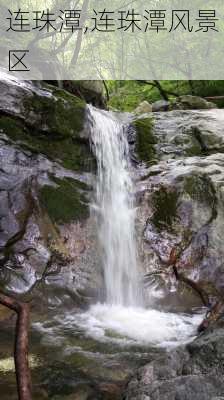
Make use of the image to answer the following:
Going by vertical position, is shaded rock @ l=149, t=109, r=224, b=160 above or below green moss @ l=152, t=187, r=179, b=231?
above

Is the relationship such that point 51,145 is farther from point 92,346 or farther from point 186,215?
point 92,346

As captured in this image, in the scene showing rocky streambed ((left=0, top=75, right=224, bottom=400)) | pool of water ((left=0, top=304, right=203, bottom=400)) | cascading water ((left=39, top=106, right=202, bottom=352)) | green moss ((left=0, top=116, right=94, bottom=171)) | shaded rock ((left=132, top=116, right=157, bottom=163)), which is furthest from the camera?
shaded rock ((left=132, top=116, right=157, bottom=163))

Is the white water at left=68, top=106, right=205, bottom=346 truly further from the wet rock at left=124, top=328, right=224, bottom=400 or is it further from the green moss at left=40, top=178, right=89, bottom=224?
the wet rock at left=124, top=328, right=224, bottom=400

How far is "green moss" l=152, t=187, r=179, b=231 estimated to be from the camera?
7.30 metres

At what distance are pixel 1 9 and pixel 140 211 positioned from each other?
255 inches

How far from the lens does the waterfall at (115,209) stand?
683cm

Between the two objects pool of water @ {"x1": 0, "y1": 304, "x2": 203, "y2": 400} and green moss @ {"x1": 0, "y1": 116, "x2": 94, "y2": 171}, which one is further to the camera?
green moss @ {"x1": 0, "y1": 116, "x2": 94, "y2": 171}

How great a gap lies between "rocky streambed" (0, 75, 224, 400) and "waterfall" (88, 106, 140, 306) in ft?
0.60

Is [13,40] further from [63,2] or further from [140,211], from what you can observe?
[140,211]

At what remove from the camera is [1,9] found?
992 centimetres

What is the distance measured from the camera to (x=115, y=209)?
7727 mm

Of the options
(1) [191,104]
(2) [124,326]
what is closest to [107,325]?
(2) [124,326]

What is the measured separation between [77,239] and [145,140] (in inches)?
142

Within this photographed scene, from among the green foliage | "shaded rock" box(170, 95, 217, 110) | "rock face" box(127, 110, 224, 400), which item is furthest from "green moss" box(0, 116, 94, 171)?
the green foliage
